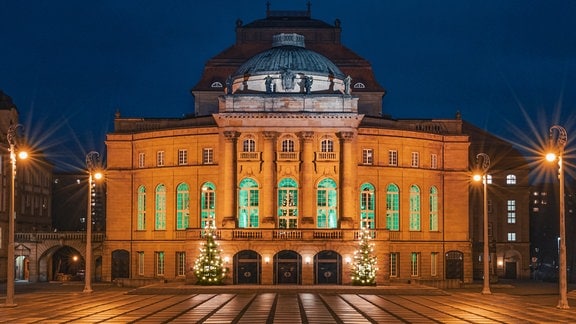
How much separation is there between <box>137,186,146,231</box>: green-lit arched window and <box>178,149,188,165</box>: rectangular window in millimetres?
5397

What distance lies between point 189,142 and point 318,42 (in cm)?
2685

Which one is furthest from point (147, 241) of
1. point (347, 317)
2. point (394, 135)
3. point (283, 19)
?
point (347, 317)

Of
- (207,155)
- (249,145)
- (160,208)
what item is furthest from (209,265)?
(160,208)

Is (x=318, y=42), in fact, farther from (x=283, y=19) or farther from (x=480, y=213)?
(x=480, y=213)

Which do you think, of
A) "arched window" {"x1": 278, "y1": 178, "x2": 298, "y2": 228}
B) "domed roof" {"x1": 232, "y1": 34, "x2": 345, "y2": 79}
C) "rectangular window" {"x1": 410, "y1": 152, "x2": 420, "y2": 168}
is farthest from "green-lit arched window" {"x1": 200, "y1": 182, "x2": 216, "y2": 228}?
"rectangular window" {"x1": 410, "y1": 152, "x2": 420, "y2": 168}

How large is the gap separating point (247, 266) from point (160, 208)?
1835 cm

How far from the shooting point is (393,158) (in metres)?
109

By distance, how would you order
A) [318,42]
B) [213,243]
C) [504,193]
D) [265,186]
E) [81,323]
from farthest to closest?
[504,193]
[318,42]
[265,186]
[213,243]
[81,323]

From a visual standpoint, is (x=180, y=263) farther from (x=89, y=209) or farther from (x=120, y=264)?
(x=89, y=209)

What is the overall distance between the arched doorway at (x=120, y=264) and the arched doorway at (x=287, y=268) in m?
22.0

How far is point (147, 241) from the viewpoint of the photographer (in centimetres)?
11125

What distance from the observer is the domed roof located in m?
107

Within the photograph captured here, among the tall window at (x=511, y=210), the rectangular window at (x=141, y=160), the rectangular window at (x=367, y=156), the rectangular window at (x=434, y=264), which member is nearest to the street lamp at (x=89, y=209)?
the rectangular window at (x=141, y=160)

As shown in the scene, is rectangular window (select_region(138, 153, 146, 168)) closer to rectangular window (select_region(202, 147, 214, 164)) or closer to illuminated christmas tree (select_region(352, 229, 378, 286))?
rectangular window (select_region(202, 147, 214, 164))
